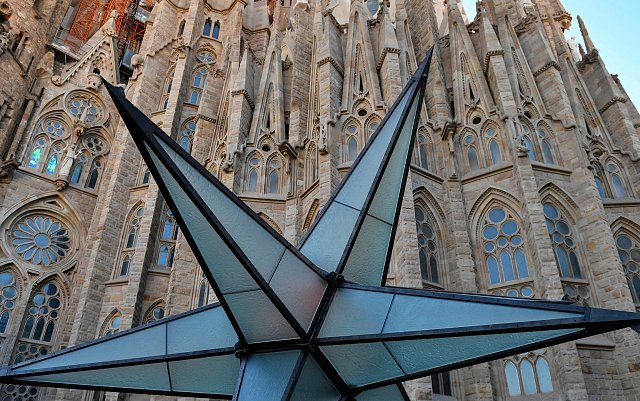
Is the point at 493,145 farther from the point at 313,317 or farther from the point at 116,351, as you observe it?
the point at 116,351

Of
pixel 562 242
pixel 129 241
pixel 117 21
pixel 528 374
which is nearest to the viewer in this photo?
pixel 528 374

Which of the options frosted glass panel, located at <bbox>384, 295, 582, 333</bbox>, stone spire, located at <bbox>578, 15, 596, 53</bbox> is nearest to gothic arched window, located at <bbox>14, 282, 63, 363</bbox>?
frosted glass panel, located at <bbox>384, 295, 582, 333</bbox>

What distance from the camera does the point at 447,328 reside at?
4871 millimetres

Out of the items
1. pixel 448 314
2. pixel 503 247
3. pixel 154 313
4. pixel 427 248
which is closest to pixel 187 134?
pixel 154 313

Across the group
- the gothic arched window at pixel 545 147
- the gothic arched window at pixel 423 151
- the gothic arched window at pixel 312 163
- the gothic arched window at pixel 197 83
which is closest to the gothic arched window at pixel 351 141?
the gothic arched window at pixel 312 163

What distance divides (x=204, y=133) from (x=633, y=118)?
14896mm

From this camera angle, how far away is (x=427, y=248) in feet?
44.8

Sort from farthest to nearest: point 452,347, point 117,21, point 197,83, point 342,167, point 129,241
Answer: point 117,21, point 197,83, point 129,241, point 342,167, point 452,347

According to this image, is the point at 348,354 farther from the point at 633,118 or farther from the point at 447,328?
the point at 633,118

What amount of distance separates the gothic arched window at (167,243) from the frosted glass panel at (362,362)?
11649 millimetres

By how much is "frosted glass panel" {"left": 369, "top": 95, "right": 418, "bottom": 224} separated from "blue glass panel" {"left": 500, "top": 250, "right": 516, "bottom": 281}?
6871 millimetres

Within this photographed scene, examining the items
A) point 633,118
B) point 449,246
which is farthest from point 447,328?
point 633,118

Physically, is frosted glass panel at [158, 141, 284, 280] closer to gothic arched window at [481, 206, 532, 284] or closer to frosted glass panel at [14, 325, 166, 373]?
frosted glass panel at [14, 325, 166, 373]

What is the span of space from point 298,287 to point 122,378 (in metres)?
3.10
